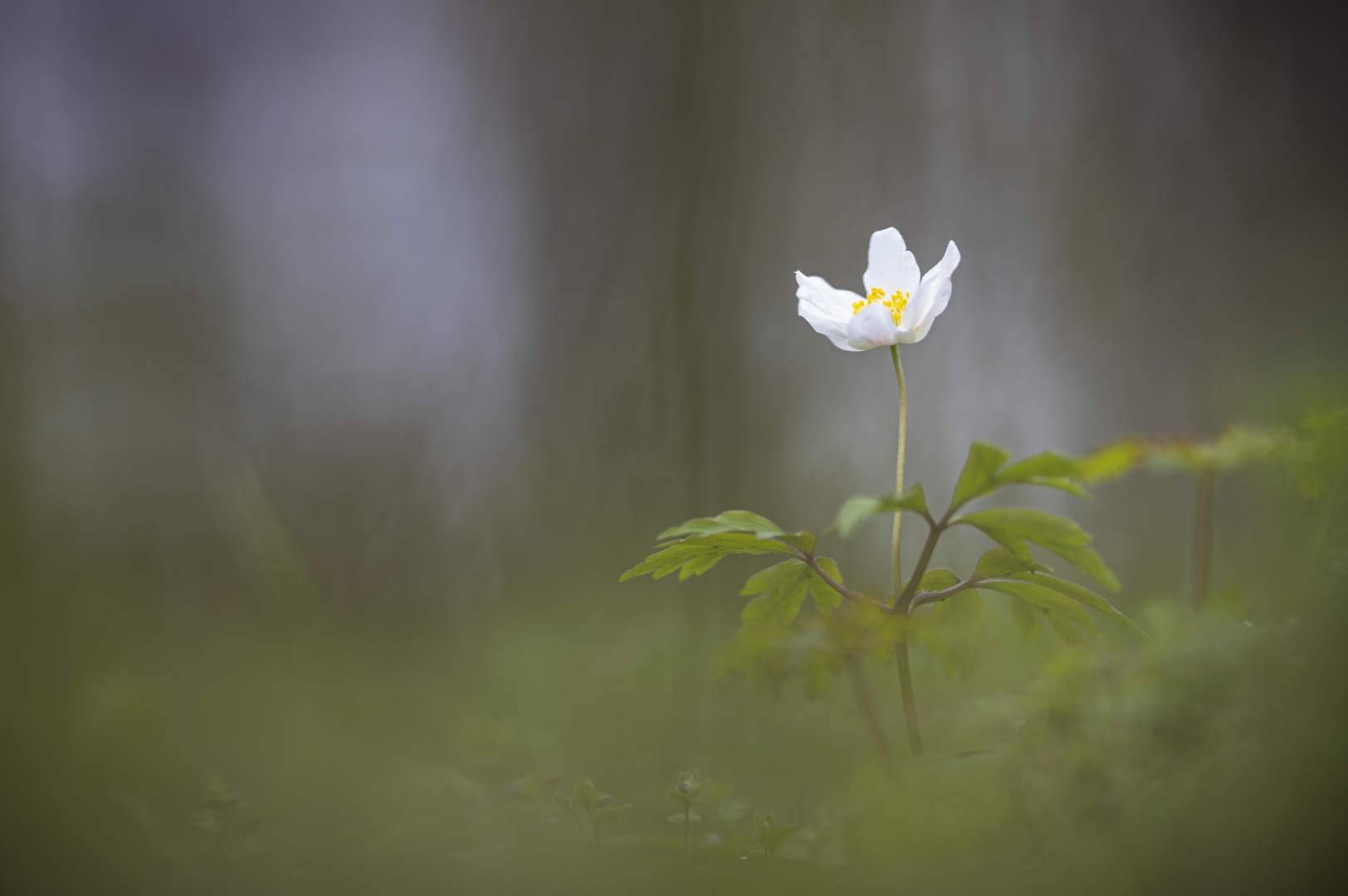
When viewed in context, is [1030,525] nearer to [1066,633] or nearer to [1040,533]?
[1040,533]

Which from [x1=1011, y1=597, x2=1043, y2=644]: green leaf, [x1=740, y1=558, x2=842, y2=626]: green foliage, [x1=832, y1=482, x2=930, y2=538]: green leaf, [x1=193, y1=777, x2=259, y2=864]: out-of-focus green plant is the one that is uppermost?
[x1=832, y1=482, x2=930, y2=538]: green leaf

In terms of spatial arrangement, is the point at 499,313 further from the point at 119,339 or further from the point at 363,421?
the point at 119,339

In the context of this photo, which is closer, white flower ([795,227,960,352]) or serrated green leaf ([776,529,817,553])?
serrated green leaf ([776,529,817,553])

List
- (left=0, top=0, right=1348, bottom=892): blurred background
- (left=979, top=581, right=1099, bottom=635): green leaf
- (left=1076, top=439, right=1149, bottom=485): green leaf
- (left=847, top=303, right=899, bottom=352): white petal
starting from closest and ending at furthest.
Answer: (left=1076, top=439, right=1149, bottom=485): green leaf
(left=979, top=581, right=1099, bottom=635): green leaf
(left=847, top=303, right=899, bottom=352): white petal
(left=0, top=0, right=1348, bottom=892): blurred background

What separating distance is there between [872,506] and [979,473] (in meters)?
0.10

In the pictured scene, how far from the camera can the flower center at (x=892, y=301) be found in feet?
2.28

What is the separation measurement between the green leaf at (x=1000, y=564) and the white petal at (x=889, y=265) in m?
0.30

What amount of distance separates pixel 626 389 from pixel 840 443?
606mm

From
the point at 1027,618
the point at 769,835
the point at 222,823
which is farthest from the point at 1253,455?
the point at 222,823

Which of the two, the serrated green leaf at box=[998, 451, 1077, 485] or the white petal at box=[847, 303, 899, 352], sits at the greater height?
the white petal at box=[847, 303, 899, 352]

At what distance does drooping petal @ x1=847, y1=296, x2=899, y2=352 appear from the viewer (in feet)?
2.11

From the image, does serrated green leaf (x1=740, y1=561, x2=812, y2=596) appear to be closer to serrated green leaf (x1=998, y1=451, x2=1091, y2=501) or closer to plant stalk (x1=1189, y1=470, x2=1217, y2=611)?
serrated green leaf (x1=998, y1=451, x2=1091, y2=501)

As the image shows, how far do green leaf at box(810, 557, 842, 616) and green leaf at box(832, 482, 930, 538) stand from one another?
0.12 m

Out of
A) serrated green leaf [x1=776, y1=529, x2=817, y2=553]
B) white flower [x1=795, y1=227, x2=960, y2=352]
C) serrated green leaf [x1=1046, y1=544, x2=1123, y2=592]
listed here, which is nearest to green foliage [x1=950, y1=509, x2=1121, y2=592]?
serrated green leaf [x1=1046, y1=544, x2=1123, y2=592]
